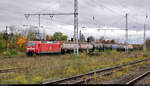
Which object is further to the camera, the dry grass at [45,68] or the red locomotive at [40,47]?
the red locomotive at [40,47]

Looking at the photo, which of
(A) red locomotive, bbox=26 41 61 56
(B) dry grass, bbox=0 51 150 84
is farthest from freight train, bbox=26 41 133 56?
(B) dry grass, bbox=0 51 150 84

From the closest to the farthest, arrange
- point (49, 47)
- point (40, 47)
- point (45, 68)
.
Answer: point (45, 68)
point (40, 47)
point (49, 47)

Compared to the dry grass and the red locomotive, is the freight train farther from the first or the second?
the dry grass

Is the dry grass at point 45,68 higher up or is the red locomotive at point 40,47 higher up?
the red locomotive at point 40,47

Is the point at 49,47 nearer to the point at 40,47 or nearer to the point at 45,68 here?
the point at 40,47

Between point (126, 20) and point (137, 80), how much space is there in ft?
105

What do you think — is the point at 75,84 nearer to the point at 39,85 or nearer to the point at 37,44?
the point at 39,85

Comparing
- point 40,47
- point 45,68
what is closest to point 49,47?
point 40,47

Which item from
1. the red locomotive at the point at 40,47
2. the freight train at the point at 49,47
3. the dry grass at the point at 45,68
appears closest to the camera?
the dry grass at the point at 45,68

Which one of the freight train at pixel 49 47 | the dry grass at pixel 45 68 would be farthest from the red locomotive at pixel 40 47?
the dry grass at pixel 45 68

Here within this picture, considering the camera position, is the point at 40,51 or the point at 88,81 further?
the point at 40,51

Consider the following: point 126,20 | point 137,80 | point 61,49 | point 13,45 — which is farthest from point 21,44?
point 137,80

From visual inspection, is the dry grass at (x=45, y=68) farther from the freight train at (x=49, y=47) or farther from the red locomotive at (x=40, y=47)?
the freight train at (x=49, y=47)

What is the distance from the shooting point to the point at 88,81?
10.7 metres
